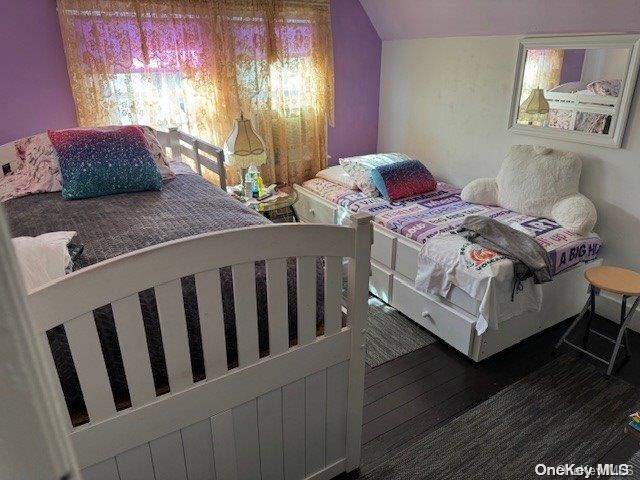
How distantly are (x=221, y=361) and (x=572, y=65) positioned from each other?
107 inches

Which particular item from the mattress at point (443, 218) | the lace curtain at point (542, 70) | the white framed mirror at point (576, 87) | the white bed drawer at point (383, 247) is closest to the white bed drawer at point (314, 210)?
the mattress at point (443, 218)

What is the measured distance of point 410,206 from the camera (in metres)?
3.04

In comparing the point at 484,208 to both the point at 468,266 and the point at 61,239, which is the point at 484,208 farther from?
the point at 61,239

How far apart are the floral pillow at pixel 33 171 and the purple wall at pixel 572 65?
297cm

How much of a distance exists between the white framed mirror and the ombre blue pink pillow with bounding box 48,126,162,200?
7.87 ft

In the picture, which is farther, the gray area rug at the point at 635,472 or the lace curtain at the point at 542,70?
the lace curtain at the point at 542,70

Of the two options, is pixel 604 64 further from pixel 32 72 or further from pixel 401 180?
pixel 32 72

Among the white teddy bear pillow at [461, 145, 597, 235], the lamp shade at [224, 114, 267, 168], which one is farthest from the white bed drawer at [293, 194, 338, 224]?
the white teddy bear pillow at [461, 145, 597, 235]

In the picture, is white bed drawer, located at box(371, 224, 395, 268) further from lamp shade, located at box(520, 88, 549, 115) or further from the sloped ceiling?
the sloped ceiling

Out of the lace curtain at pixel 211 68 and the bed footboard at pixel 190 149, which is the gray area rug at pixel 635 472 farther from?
the lace curtain at pixel 211 68

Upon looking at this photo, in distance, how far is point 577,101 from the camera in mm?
2689

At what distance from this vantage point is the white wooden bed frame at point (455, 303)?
2.31 metres

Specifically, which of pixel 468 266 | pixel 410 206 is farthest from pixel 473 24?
pixel 468 266

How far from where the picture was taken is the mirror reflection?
99.1 inches
